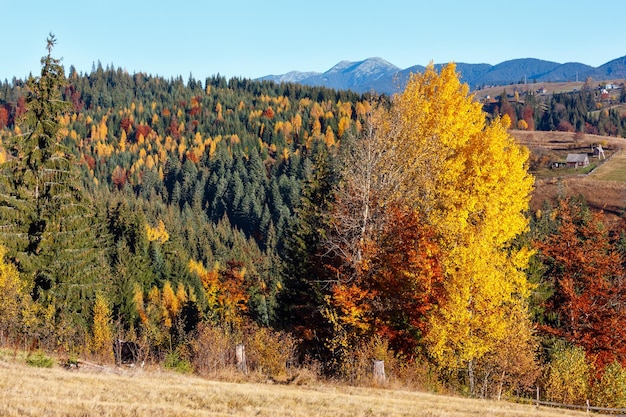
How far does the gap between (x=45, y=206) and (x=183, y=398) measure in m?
18.2

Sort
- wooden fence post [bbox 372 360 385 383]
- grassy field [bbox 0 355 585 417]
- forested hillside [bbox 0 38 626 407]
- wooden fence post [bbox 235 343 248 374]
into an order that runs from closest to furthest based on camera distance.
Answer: grassy field [bbox 0 355 585 417] → wooden fence post [bbox 372 360 385 383] → wooden fence post [bbox 235 343 248 374] → forested hillside [bbox 0 38 626 407]

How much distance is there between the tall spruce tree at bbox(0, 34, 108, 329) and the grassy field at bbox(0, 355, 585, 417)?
10739 millimetres

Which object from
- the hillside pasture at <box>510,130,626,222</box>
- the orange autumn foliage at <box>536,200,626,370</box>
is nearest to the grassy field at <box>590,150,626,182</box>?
the hillside pasture at <box>510,130,626,222</box>

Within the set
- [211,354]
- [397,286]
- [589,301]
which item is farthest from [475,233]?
[589,301]

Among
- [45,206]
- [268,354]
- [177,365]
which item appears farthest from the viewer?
[45,206]

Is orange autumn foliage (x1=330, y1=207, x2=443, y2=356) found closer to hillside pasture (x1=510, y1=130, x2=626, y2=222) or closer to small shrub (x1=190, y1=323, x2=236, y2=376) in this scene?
small shrub (x1=190, y1=323, x2=236, y2=376)

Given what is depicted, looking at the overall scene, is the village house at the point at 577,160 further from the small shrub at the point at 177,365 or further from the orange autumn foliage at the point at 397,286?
the small shrub at the point at 177,365

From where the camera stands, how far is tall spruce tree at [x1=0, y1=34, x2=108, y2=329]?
25.1 metres

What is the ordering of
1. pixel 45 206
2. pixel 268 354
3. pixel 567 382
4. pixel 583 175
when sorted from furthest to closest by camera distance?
pixel 583 175, pixel 45 206, pixel 567 382, pixel 268 354

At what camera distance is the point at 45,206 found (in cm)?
2573

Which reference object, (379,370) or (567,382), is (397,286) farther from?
(567,382)

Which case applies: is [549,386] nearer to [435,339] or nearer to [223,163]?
[435,339]

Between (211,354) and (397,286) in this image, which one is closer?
(211,354)

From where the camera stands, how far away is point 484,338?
18219 millimetres
